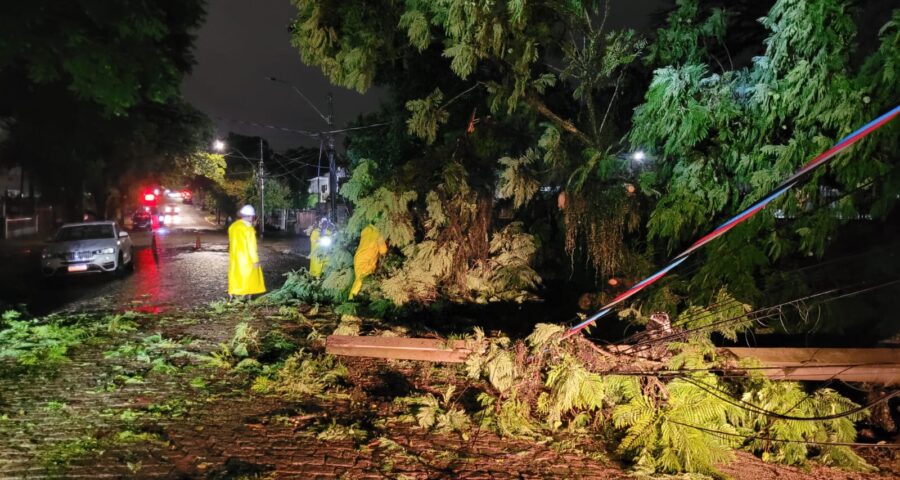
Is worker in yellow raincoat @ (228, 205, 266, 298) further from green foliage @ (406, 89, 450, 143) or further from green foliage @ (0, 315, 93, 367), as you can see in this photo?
green foliage @ (406, 89, 450, 143)

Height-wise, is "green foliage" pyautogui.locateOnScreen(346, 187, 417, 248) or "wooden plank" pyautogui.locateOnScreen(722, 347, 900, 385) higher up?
"green foliage" pyautogui.locateOnScreen(346, 187, 417, 248)

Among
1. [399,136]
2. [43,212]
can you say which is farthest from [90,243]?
[43,212]

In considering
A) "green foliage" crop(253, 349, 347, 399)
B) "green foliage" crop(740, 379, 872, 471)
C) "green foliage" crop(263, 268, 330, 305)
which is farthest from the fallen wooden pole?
"green foliage" crop(263, 268, 330, 305)

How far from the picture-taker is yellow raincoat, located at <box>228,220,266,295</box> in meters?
8.89

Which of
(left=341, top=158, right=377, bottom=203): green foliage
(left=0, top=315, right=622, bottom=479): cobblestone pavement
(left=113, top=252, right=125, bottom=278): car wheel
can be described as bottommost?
(left=0, top=315, right=622, bottom=479): cobblestone pavement

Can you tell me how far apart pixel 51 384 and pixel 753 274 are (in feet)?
26.8

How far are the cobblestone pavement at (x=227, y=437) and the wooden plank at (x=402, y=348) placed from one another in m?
0.38

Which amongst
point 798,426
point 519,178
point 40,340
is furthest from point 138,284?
point 798,426

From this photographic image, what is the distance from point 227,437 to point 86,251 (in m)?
12.6

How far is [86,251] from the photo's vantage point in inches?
579

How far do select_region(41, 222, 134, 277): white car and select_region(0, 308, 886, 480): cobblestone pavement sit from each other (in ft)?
31.0

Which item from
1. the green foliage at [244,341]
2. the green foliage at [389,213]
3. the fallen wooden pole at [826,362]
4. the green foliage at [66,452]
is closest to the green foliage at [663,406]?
the fallen wooden pole at [826,362]

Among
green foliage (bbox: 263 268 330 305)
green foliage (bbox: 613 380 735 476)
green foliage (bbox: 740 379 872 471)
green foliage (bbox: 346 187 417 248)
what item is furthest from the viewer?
green foliage (bbox: 263 268 330 305)

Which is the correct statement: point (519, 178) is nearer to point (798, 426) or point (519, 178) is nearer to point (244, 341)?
point (244, 341)
